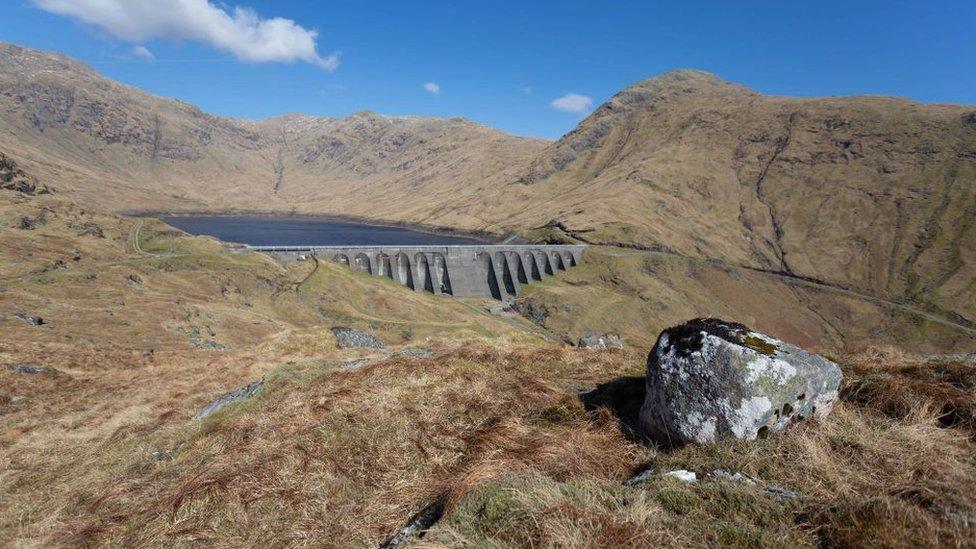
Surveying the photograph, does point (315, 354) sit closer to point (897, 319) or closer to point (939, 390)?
point (939, 390)

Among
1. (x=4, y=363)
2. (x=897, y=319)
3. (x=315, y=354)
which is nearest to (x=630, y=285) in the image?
(x=897, y=319)

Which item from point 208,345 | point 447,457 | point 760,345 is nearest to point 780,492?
point 760,345

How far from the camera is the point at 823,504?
4824 millimetres

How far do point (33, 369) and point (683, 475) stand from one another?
29578 millimetres

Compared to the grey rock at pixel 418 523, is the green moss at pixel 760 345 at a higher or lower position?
higher

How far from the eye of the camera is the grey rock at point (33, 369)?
2158cm

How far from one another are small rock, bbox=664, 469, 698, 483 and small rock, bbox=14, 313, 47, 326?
4718 centimetres

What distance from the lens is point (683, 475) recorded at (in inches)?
240

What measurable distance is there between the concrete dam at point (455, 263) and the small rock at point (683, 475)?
95770 mm

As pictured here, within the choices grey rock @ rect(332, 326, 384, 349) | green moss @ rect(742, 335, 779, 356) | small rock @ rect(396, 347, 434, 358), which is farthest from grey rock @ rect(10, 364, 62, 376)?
green moss @ rect(742, 335, 779, 356)

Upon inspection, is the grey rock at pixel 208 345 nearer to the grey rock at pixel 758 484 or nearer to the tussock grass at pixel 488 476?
the tussock grass at pixel 488 476

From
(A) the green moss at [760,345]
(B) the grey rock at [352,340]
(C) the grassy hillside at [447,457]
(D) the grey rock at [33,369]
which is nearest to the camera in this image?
(C) the grassy hillside at [447,457]

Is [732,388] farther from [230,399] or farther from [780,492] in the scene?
[230,399]

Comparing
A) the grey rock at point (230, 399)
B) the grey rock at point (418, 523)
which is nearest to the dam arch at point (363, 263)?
the grey rock at point (230, 399)
